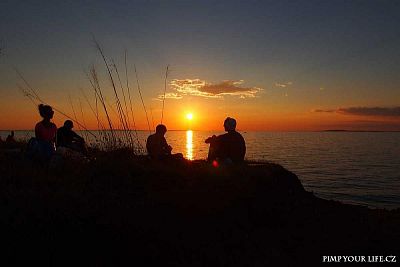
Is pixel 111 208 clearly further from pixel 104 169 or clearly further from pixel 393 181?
pixel 393 181

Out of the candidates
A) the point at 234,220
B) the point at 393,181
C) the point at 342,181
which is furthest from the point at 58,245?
the point at 393,181

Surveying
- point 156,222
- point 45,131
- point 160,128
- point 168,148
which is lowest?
point 156,222

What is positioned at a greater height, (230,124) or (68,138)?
(230,124)

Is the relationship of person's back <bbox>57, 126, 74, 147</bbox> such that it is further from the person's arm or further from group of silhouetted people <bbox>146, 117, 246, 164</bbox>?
group of silhouetted people <bbox>146, 117, 246, 164</bbox>

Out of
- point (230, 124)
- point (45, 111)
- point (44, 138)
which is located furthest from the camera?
point (230, 124)

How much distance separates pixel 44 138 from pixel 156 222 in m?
4.56

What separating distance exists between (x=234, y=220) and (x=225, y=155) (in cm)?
448

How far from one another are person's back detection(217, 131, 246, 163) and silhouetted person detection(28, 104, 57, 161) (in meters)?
4.58

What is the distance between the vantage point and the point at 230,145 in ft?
31.4

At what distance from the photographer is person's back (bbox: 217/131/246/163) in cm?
950

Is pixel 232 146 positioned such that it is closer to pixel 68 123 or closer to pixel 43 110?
pixel 68 123

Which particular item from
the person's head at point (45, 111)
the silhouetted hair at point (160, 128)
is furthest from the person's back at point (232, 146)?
the person's head at point (45, 111)

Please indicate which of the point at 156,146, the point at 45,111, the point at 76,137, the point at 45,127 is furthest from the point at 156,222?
the point at 76,137

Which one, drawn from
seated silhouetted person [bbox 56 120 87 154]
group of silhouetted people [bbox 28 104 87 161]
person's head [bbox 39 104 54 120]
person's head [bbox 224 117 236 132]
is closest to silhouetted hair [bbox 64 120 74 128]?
seated silhouetted person [bbox 56 120 87 154]
